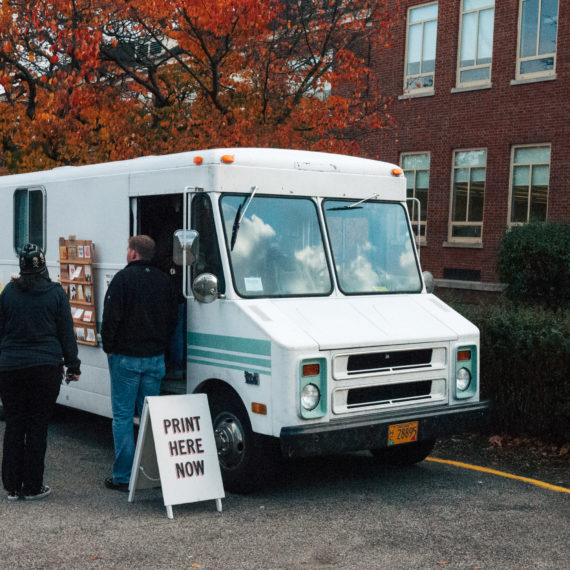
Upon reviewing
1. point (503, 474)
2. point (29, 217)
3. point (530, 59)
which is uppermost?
point (530, 59)

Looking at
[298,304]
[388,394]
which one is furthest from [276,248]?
[388,394]

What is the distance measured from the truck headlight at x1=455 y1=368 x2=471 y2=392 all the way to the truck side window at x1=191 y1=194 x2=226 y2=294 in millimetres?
2029

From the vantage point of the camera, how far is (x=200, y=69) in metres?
16.1

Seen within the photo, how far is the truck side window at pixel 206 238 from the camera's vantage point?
696 centimetres

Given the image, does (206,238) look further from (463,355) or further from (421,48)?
(421,48)

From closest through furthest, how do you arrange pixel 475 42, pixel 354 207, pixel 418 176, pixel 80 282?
pixel 354 207 → pixel 80 282 → pixel 475 42 → pixel 418 176

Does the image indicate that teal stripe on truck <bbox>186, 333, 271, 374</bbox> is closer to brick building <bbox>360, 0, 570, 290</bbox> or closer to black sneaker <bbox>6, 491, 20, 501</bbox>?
black sneaker <bbox>6, 491, 20, 501</bbox>

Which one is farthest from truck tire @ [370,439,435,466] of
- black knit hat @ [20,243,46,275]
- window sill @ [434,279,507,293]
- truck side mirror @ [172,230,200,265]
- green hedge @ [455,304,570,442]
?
window sill @ [434,279,507,293]

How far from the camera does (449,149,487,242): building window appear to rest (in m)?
22.4

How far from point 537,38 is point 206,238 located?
53.7 ft

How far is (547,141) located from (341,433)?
16113mm

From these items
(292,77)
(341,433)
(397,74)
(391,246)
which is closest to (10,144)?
(292,77)

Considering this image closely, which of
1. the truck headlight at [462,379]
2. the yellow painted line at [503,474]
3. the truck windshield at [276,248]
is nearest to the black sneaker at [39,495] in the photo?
the truck windshield at [276,248]

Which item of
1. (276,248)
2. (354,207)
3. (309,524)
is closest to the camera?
(309,524)
